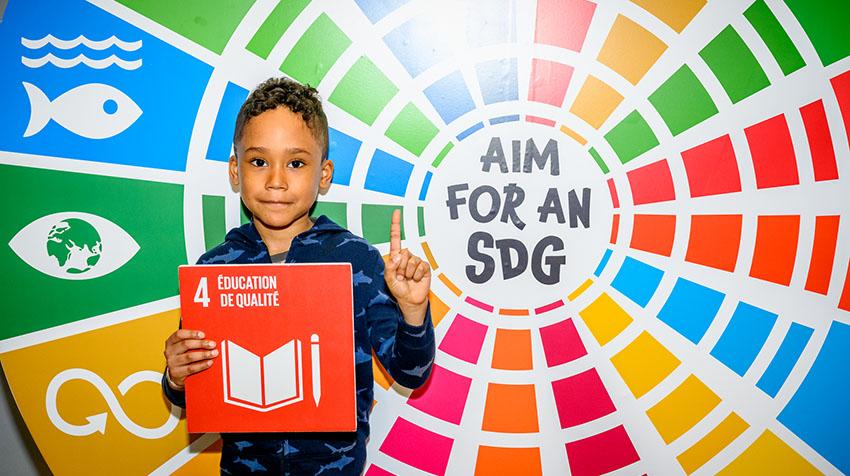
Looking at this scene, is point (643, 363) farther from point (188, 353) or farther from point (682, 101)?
point (188, 353)

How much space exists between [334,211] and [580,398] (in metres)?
0.65

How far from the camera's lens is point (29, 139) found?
1174mm

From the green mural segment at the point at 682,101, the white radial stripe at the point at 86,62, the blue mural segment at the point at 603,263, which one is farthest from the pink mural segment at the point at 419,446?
the white radial stripe at the point at 86,62

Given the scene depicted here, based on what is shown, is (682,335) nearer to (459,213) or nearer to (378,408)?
(459,213)

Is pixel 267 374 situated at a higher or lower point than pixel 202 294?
lower

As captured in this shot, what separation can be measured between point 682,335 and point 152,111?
1.18 metres

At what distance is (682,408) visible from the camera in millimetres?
1230

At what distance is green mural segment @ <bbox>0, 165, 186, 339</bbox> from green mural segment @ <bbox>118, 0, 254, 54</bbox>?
30 cm

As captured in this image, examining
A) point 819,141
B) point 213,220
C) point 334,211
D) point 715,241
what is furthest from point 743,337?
point 213,220

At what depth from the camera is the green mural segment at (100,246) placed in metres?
1.18

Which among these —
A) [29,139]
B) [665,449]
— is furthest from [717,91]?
[29,139]

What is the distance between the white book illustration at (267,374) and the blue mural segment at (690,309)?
756 mm

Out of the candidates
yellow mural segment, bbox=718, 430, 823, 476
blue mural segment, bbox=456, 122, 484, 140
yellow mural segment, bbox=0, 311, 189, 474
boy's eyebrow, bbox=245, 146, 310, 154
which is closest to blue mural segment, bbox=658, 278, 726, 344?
yellow mural segment, bbox=718, 430, 823, 476

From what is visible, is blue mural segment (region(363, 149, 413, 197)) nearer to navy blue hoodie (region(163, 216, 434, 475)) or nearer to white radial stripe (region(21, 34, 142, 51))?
navy blue hoodie (region(163, 216, 434, 475))
